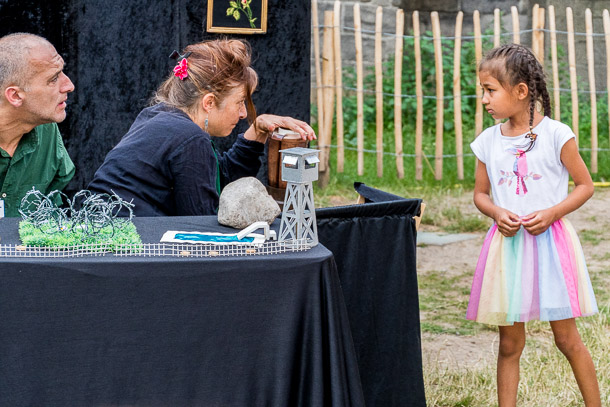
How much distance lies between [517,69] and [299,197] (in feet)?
3.63

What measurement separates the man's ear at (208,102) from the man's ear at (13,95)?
60 cm

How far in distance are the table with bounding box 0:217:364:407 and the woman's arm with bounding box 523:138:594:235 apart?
0.98 meters

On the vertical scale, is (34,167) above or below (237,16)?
below

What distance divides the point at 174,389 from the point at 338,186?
18.5 ft

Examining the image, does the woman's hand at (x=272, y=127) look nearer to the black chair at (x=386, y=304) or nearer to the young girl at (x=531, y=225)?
Answer: the black chair at (x=386, y=304)

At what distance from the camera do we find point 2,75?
9.75 ft

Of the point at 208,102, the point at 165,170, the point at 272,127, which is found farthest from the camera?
the point at 272,127

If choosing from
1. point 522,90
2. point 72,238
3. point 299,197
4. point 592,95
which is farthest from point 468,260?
point 72,238

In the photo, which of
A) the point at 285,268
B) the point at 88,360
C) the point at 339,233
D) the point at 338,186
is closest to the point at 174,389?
the point at 88,360

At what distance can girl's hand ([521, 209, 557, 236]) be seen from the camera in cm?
306

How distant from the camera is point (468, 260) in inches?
236

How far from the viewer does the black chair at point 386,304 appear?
118 inches

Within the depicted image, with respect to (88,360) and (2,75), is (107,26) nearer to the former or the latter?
Answer: (2,75)

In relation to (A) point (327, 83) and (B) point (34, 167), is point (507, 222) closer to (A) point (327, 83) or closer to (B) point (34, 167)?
(B) point (34, 167)
